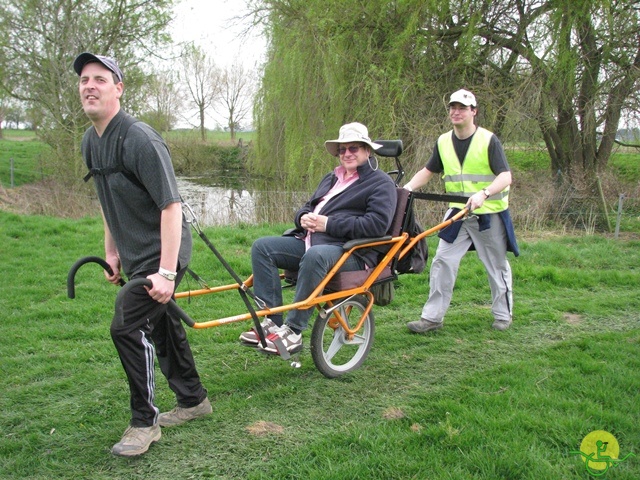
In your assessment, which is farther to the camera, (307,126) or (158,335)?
(307,126)

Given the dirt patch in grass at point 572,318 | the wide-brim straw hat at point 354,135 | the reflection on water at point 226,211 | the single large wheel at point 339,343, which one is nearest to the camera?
the single large wheel at point 339,343

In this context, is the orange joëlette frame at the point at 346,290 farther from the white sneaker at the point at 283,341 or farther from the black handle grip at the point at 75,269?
the black handle grip at the point at 75,269

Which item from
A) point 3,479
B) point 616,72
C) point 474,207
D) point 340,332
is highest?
point 616,72

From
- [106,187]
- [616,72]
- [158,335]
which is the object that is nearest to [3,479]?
[158,335]

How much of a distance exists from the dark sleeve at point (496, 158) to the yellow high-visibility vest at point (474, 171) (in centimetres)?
4

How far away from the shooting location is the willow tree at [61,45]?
16875 millimetres

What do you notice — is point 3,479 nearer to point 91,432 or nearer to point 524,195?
point 91,432

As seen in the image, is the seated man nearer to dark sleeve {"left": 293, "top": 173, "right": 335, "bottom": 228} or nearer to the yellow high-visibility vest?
dark sleeve {"left": 293, "top": 173, "right": 335, "bottom": 228}

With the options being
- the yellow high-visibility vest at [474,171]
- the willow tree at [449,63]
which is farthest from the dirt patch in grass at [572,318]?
Answer: the willow tree at [449,63]

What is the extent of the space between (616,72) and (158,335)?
1030 centimetres

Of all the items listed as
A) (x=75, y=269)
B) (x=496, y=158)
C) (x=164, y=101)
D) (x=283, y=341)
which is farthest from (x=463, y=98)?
(x=164, y=101)

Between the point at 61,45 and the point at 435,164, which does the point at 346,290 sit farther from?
the point at 61,45

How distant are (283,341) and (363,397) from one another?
25.5 inches

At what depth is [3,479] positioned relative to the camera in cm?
299
